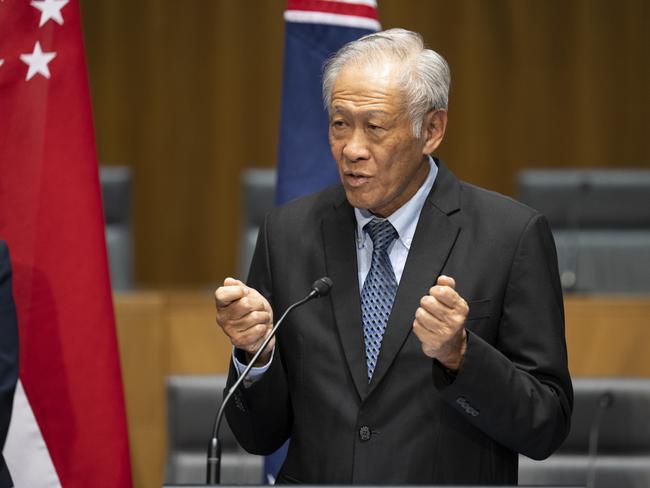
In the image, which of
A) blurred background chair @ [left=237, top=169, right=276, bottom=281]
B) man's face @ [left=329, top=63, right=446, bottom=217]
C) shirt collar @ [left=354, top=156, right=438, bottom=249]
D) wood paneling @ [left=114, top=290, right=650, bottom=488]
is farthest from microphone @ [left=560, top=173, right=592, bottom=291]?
man's face @ [left=329, top=63, right=446, bottom=217]

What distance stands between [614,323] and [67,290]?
206 centimetres

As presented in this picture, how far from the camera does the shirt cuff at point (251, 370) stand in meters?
1.94

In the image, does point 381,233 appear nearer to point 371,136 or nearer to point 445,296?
point 371,136

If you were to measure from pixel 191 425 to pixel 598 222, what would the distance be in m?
2.21

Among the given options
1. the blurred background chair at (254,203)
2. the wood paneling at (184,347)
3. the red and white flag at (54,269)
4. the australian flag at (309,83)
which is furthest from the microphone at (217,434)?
the blurred background chair at (254,203)

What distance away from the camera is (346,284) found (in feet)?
6.64

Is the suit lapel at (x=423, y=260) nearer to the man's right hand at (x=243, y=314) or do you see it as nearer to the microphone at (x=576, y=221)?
the man's right hand at (x=243, y=314)

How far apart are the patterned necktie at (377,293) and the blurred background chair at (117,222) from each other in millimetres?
2721

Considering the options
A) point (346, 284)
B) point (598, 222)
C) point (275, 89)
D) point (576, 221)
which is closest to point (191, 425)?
point (346, 284)

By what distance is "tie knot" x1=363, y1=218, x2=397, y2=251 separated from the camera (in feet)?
6.73

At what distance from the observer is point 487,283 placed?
77.0 inches

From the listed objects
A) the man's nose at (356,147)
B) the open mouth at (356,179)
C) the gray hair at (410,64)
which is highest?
the gray hair at (410,64)

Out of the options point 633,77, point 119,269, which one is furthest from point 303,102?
point 633,77

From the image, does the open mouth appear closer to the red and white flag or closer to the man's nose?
the man's nose
